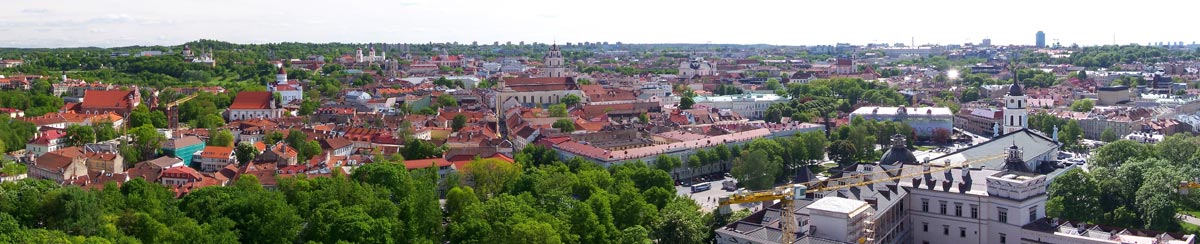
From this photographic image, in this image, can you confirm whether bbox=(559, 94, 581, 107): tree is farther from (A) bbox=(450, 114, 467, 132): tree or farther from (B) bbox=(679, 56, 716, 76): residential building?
(B) bbox=(679, 56, 716, 76): residential building

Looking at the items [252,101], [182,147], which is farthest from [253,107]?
[182,147]

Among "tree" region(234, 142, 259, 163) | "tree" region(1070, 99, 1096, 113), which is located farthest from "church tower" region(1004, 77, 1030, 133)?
"tree" region(234, 142, 259, 163)

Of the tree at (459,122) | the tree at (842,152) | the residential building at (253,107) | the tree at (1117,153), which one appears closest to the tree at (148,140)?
the tree at (459,122)

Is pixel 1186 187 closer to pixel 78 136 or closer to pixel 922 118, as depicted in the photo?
pixel 922 118

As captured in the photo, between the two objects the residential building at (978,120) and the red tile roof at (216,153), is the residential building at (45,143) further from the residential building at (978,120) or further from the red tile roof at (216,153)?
the residential building at (978,120)

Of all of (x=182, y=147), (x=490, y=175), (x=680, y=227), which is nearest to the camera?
(x=680, y=227)

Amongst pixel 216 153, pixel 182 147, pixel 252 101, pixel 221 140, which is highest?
pixel 252 101

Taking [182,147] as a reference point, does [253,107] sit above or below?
above

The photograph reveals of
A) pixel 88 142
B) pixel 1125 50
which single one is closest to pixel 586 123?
pixel 88 142
